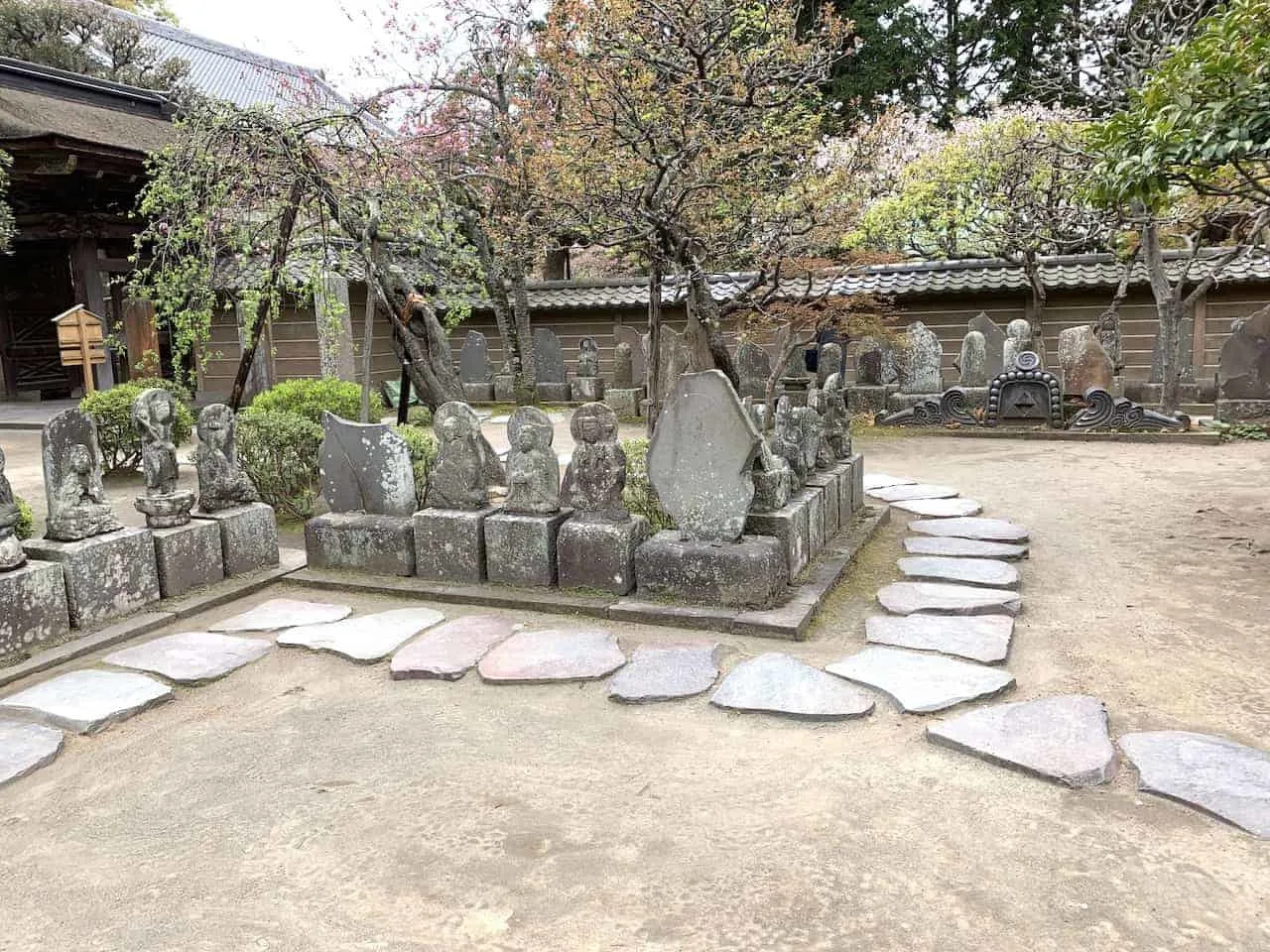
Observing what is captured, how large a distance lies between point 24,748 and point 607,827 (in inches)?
88.9

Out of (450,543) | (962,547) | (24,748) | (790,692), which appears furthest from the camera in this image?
(962,547)

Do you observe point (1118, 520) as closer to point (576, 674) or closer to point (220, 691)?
point (576, 674)

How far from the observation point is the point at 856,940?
7.37 ft

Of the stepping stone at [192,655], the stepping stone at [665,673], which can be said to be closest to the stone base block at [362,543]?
the stepping stone at [192,655]

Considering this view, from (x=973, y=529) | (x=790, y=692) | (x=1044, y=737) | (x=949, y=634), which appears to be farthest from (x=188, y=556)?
(x=973, y=529)

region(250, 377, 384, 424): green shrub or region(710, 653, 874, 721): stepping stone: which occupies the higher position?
region(250, 377, 384, 424): green shrub

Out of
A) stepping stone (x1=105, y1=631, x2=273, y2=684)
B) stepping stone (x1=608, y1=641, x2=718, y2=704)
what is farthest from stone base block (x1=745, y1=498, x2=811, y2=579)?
stepping stone (x1=105, y1=631, x2=273, y2=684)

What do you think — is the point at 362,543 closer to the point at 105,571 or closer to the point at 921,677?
the point at 105,571

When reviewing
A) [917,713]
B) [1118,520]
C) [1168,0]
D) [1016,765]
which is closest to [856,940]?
[1016,765]

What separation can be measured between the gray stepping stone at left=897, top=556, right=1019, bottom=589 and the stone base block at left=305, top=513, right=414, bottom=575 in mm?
2957

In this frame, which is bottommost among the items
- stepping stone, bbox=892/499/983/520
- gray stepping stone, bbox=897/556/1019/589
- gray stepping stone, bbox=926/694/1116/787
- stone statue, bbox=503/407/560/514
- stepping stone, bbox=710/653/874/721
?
gray stepping stone, bbox=926/694/1116/787

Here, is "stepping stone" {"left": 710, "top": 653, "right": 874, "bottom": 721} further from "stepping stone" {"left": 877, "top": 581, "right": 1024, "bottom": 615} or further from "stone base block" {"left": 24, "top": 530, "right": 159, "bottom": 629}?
"stone base block" {"left": 24, "top": 530, "right": 159, "bottom": 629}

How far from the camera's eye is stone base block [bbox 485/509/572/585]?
5008 millimetres

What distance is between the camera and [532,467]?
16.6 feet
